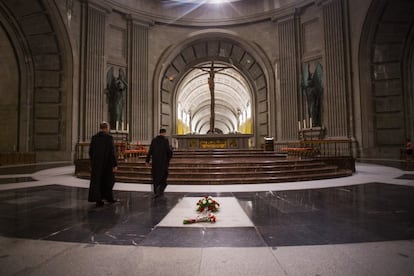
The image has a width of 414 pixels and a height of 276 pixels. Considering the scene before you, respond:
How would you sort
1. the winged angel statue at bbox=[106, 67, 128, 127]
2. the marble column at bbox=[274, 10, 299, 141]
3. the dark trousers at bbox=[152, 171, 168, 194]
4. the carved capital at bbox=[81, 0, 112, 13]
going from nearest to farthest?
the dark trousers at bbox=[152, 171, 168, 194] < the carved capital at bbox=[81, 0, 112, 13] < the winged angel statue at bbox=[106, 67, 128, 127] < the marble column at bbox=[274, 10, 299, 141]

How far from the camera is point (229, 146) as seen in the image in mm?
12641

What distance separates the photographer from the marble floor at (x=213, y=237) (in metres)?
1.71

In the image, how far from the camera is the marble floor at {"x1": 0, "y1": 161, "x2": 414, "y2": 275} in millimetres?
1705

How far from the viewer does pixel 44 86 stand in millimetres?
12828

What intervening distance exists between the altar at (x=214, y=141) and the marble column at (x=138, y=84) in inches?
155

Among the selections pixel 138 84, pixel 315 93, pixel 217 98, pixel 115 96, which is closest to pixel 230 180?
pixel 315 93

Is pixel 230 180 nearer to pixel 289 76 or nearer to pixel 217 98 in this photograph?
pixel 289 76

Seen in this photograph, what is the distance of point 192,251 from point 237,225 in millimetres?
834

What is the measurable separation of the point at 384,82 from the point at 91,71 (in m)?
16.7

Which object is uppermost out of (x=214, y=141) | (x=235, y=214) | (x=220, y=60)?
(x=220, y=60)

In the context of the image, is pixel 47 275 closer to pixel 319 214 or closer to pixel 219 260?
pixel 219 260

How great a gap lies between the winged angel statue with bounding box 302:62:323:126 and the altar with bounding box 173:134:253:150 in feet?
13.9

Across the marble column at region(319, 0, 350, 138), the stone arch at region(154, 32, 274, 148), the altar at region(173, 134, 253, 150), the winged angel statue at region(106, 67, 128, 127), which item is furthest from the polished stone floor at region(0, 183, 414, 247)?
the stone arch at region(154, 32, 274, 148)

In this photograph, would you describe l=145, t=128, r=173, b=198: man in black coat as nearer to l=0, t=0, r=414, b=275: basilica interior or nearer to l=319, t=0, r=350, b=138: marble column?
l=0, t=0, r=414, b=275: basilica interior
